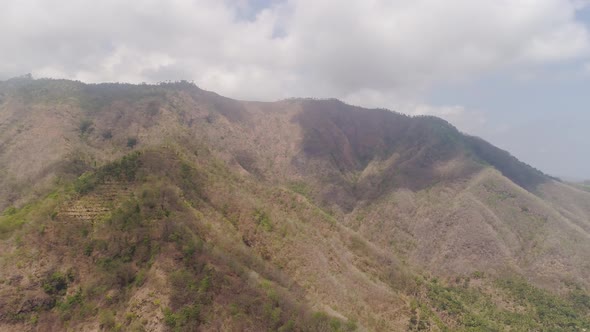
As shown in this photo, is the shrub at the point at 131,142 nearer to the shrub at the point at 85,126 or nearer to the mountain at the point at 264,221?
the mountain at the point at 264,221

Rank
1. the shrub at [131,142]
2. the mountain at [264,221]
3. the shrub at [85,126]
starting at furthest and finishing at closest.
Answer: the shrub at [85,126] < the shrub at [131,142] < the mountain at [264,221]

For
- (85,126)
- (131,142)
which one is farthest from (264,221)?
(85,126)

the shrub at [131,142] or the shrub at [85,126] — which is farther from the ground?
the shrub at [85,126]

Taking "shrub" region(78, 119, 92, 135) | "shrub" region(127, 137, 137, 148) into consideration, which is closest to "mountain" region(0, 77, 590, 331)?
"shrub" region(127, 137, 137, 148)

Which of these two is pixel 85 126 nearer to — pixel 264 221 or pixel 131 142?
pixel 131 142

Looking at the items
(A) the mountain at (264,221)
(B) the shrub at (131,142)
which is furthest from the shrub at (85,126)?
(B) the shrub at (131,142)

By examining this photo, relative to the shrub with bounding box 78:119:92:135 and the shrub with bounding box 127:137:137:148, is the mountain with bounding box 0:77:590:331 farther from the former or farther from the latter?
the shrub with bounding box 78:119:92:135

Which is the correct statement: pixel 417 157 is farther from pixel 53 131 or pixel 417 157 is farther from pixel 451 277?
pixel 53 131

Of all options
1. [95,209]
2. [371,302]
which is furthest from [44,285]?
[371,302]

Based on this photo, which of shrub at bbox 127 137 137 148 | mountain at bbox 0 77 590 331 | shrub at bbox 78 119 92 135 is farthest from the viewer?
shrub at bbox 78 119 92 135
